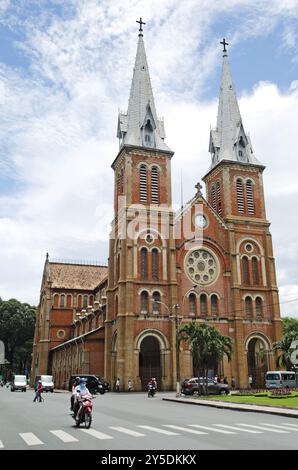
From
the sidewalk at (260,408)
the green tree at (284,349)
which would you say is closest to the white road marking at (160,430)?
the sidewalk at (260,408)

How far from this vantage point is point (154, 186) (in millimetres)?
55031

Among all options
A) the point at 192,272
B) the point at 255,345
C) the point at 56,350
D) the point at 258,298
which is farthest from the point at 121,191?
the point at 56,350

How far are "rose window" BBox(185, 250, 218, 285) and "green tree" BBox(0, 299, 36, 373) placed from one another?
50047 mm

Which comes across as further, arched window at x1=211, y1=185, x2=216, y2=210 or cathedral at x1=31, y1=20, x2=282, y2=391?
arched window at x1=211, y1=185, x2=216, y2=210

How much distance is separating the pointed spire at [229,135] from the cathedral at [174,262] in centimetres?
14

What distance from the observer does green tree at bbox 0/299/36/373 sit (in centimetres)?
9106

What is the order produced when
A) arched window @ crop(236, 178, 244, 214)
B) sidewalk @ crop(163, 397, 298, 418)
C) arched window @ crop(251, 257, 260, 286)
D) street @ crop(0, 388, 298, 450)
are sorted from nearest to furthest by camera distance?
1. street @ crop(0, 388, 298, 450)
2. sidewalk @ crop(163, 397, 298, 418)
3. arched window @ crop(251, 257, 260, 286)
4. arched window @ crop(236, 178, 244, 214)

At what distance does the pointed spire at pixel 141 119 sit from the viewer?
5712 centimetres

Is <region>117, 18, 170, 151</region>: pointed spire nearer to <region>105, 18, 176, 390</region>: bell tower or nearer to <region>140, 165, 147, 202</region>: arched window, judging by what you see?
<region>105, 18, 176, 390</region>: bell tower

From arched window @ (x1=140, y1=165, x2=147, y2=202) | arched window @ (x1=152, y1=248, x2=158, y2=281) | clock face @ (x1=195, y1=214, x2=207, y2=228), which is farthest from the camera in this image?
clock face @ (x1=195, y1=214, x2=207, y2=228)

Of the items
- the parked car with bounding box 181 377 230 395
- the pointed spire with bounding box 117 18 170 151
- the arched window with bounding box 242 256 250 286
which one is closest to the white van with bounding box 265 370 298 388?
the parked car with bounding box 181 377 230 395

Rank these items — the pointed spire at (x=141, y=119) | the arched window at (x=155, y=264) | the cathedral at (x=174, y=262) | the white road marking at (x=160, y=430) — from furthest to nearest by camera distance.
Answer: the pointed spire at (x=141, y=119) → the arched window at (x=155, y=264) → the cathedral at (x=174, y=262) → the white road marking at (x=160, y=430)

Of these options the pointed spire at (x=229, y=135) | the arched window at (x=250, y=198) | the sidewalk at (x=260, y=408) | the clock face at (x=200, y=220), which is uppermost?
the pointed spire at (x=229, y=135)

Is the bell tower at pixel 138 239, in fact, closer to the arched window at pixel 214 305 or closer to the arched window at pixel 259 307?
the arched window at pixel 214 305
